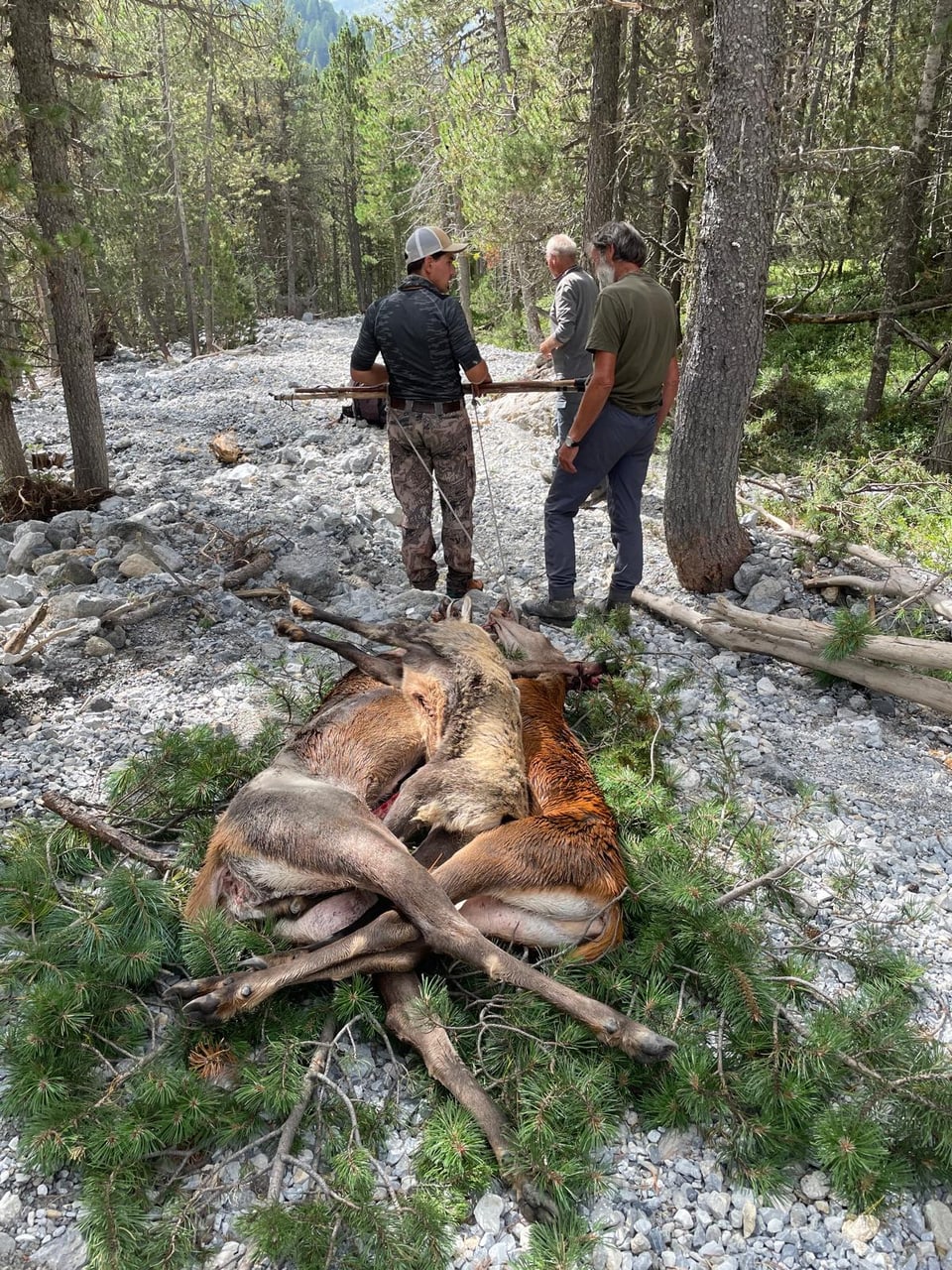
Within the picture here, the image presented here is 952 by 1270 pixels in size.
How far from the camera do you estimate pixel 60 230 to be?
25.1 feet

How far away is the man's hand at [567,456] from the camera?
5352 millimetres

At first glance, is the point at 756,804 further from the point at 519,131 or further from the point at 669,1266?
the point at 519,131

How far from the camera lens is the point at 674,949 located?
263 cm

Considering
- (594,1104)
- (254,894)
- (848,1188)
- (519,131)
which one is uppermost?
(519,131)

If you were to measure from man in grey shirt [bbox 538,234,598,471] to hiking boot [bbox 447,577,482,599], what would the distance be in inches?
54.3

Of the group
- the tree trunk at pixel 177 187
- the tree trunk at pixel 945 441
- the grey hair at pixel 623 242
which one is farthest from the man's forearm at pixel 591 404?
the tree trunk at pixel 177 187

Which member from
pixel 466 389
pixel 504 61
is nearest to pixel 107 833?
pixel 466 389

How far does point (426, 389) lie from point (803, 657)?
10.6 feet

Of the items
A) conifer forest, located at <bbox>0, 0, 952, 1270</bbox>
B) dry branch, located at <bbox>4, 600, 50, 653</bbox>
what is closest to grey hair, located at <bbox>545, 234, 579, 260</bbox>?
conifer forest, located at <bbox>0, 0, 952, 1270</bbox>

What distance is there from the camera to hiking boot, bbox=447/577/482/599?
636 cm

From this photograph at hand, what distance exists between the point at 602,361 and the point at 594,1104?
419cm

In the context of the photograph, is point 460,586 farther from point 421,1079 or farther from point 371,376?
point 421,1079

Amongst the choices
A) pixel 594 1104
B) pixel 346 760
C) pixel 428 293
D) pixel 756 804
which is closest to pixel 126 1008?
pixel 346 760

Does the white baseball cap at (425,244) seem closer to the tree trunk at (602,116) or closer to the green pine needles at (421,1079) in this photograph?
the green pine needles at (421,1079)
